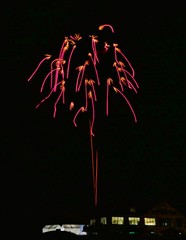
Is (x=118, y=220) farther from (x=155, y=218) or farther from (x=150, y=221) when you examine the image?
(x=155, y=218)

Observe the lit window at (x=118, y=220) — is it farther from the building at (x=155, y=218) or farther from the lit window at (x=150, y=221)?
the lit window at (x=150, y=221)

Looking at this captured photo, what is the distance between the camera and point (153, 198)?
4425 centimetres

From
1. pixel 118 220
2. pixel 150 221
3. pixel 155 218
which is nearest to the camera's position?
pixel 155 218

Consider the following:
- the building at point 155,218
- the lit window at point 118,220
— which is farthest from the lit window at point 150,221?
the lit window at point 118,220

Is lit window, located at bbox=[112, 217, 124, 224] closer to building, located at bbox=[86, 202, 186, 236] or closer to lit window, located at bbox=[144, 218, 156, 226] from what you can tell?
building, located at bbox=[86, 202, 186, 236]

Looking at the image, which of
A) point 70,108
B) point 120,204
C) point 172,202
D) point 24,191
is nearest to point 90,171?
point 70,108

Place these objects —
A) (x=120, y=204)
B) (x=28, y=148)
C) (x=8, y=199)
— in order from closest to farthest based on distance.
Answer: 1. (x=8, y=199)
2. (x=28, y=148)
3. (x=120, y=204)

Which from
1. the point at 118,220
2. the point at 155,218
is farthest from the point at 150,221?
the point at 118,220

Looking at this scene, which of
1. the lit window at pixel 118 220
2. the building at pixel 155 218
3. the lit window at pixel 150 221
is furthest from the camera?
the lit window at pixel 118 220

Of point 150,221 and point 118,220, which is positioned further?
point 118,220

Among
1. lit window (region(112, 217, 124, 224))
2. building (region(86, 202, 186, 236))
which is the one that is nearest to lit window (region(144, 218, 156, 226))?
building (region(86, 202, 186, 236))

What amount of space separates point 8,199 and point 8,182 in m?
0.32

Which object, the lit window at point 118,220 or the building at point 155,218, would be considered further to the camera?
the lit window at point 118,220

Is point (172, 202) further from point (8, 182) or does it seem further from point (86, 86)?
point (8, 182)
